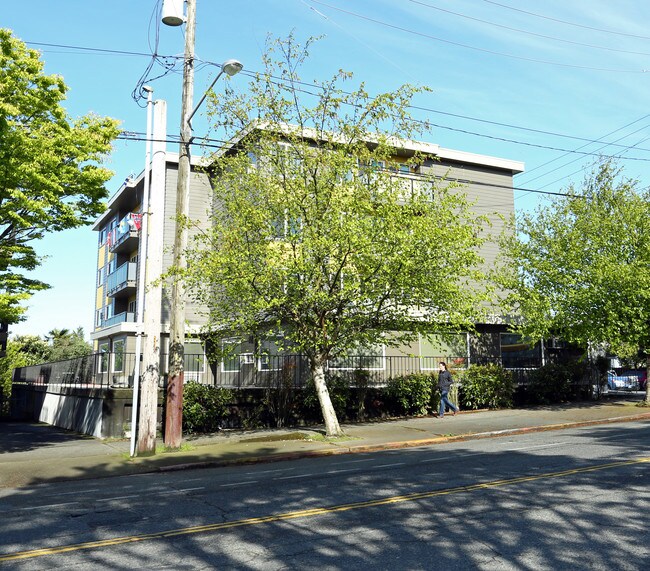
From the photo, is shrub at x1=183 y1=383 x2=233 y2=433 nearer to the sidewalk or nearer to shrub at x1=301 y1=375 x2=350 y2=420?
the sidewalk

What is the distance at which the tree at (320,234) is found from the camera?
49.0 feet

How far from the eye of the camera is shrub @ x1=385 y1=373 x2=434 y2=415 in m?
21.4

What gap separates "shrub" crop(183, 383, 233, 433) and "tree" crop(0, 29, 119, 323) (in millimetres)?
5242

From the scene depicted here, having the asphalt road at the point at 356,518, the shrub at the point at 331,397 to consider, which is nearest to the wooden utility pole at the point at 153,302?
the asphalt road at the point at 356,518

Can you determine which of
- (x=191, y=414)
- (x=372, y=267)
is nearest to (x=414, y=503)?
(x=372, y=267)

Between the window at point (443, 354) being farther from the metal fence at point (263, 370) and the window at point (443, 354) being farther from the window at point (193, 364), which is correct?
the window at point (193, 364)

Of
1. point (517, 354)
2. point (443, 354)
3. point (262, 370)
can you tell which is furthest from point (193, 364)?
point (517, 354)

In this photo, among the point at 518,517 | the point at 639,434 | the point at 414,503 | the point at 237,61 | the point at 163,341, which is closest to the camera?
the point at 518,517

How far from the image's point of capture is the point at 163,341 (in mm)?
27516

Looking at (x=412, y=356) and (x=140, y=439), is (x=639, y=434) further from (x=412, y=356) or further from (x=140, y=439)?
(x=140, y=439)

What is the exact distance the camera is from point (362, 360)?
2252 centimetres

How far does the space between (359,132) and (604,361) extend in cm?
1822

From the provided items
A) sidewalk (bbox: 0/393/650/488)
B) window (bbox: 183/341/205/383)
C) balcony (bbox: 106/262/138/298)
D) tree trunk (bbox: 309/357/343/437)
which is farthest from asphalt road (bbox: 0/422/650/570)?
balcony (bbox: 106/262/138/298)

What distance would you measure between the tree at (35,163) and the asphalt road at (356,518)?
6.07 meters
